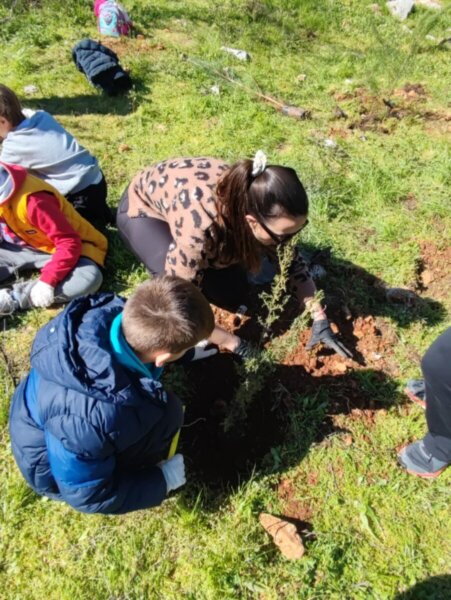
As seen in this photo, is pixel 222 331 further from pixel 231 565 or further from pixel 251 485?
pixel 231 565

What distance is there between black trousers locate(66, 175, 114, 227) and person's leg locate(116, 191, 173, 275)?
664 mm

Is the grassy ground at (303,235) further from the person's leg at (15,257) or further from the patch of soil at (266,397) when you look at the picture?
the person's leg at (15,257)

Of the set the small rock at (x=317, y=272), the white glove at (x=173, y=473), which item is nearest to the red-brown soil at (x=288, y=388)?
the small rock at (x=317, y=272)

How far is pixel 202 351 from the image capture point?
9.55 feet

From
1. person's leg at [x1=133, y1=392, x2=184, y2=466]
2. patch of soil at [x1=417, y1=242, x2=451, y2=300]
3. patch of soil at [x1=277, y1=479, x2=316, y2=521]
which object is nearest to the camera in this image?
person's leg at [x1=133, y1=392, x2=184, y2=466]

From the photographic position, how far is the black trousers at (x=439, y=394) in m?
2.10

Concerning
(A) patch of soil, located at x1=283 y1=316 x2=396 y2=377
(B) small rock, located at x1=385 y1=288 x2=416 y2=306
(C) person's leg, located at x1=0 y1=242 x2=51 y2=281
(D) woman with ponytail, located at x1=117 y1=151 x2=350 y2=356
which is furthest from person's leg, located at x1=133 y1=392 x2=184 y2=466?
(B) small rock, located at x1=385 y1=288 x2=416 y2=306

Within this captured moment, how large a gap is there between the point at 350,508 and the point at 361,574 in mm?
308

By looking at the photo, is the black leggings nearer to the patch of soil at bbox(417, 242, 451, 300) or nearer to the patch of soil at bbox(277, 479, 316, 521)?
the patch of soil at bbox(277, 479, 316, 521)

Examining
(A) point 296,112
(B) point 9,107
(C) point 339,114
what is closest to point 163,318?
(B) point 9,107

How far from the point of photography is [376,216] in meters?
4.09

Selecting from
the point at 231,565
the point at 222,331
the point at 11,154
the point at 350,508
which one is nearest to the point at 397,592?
the point at 350,508

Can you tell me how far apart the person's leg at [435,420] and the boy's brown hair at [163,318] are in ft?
3.60

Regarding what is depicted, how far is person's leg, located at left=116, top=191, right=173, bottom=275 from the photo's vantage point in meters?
3.04
